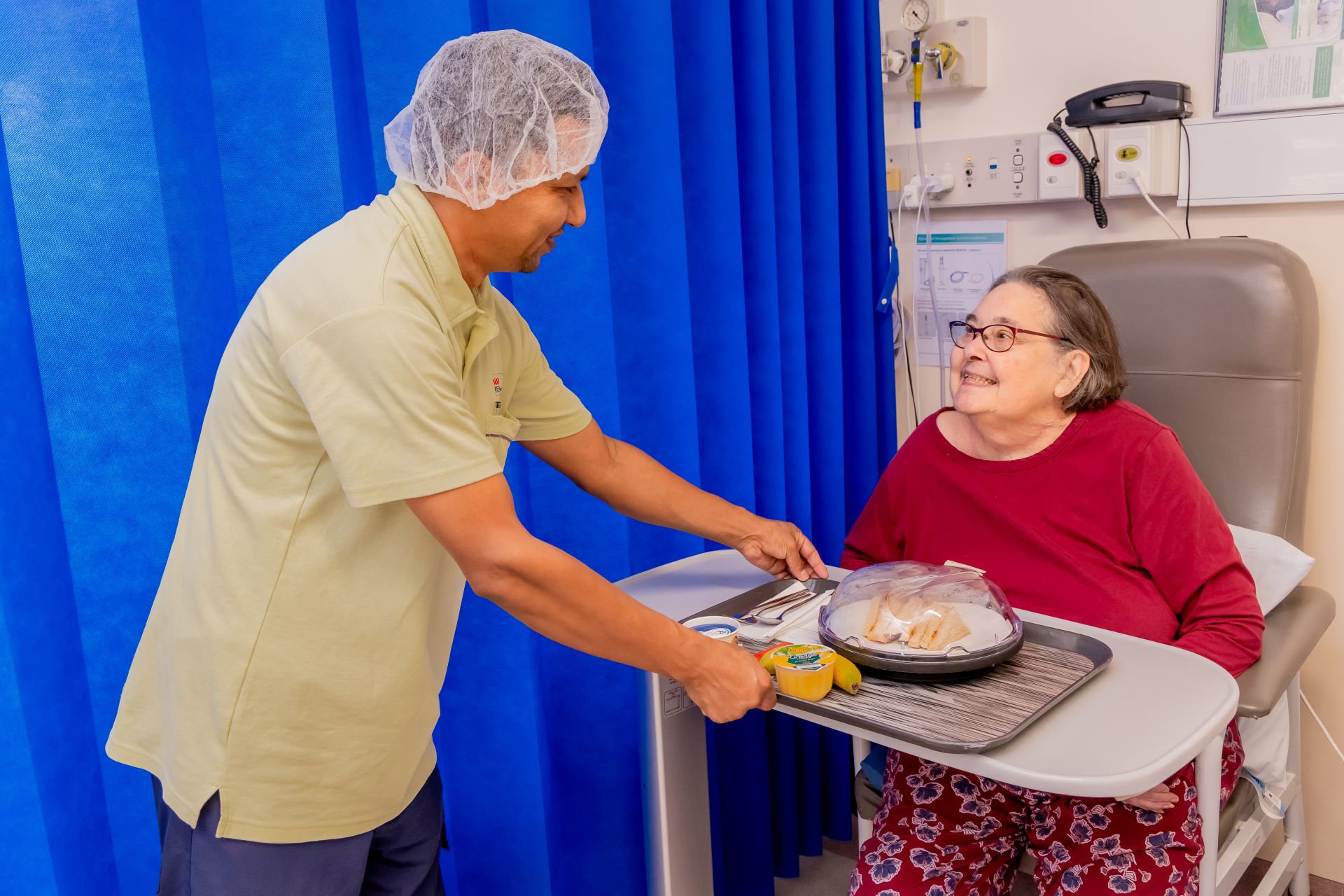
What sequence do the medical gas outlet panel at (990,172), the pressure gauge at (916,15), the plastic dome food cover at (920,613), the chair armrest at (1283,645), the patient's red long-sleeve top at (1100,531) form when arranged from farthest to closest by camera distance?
the pressure gauge at (916,15) → the medical gas outlet panel at (990,172) → the patient's red long-sleeve top at (1100,531) → the chair armrest at (1283,645) → the plastic dome food cover at (920,613)

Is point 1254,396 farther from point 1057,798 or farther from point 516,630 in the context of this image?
point 516,630

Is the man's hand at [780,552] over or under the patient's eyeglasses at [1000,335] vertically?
under

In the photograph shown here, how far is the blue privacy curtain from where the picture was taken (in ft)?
3.92

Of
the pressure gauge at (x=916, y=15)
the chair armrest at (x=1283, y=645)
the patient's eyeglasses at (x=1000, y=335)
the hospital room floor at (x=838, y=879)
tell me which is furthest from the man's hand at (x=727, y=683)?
the pressure gauge at (x=916, y=15)

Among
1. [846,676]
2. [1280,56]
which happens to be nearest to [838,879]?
[846,676]

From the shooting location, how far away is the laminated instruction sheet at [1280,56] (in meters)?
1.88

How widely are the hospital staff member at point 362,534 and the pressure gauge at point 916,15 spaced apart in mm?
1339

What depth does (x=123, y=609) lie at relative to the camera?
129 centimetres

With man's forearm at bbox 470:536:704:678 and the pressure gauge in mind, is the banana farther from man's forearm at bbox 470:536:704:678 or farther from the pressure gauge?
the pressure gauge

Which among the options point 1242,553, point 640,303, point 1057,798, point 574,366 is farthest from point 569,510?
point 1242,553

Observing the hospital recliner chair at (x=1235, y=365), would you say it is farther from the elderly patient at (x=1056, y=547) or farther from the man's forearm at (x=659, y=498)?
the man's forearm at (x=659, y=498)

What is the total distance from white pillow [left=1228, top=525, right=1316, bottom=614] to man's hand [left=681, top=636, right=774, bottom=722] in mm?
853

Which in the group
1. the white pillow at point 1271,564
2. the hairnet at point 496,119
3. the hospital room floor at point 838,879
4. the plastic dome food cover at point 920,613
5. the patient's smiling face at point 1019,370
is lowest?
the hospital room floor at point 838,879

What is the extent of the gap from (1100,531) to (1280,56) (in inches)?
38.1
